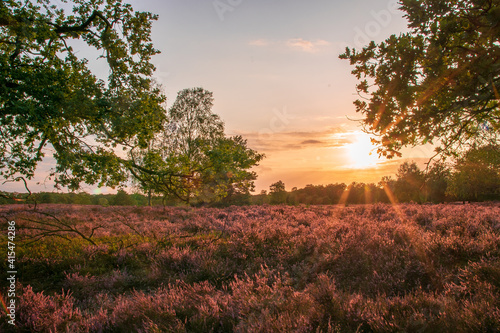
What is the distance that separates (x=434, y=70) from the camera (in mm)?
5410

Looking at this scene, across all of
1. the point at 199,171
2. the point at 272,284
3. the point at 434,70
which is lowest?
the point at 272,284

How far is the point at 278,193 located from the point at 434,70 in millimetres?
36537

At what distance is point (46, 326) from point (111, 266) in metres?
2.89

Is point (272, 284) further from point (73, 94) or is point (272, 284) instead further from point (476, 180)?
point (476, 180)

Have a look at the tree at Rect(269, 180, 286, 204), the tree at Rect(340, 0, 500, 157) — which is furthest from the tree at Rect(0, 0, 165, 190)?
the tree at Rect(269, 180, 286, 204)

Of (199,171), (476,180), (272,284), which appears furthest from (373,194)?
(272,284)

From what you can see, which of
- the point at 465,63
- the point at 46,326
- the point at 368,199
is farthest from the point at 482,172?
the point at 46,326

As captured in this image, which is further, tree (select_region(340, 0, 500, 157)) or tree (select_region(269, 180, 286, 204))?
tree (select_region(269, 180, 286, 204))

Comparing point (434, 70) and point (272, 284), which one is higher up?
point (434, 70)

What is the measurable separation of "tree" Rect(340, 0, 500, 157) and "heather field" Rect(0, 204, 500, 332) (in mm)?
2608

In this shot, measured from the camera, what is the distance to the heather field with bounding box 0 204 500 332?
9.69 feet

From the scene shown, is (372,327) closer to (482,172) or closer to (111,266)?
(111,266)

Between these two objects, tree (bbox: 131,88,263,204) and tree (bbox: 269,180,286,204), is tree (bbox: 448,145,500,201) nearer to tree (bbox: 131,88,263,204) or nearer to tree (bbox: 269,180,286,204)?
tree (bbox: 269,180,286,204)

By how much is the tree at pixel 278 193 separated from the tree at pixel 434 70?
3164 centimetres
